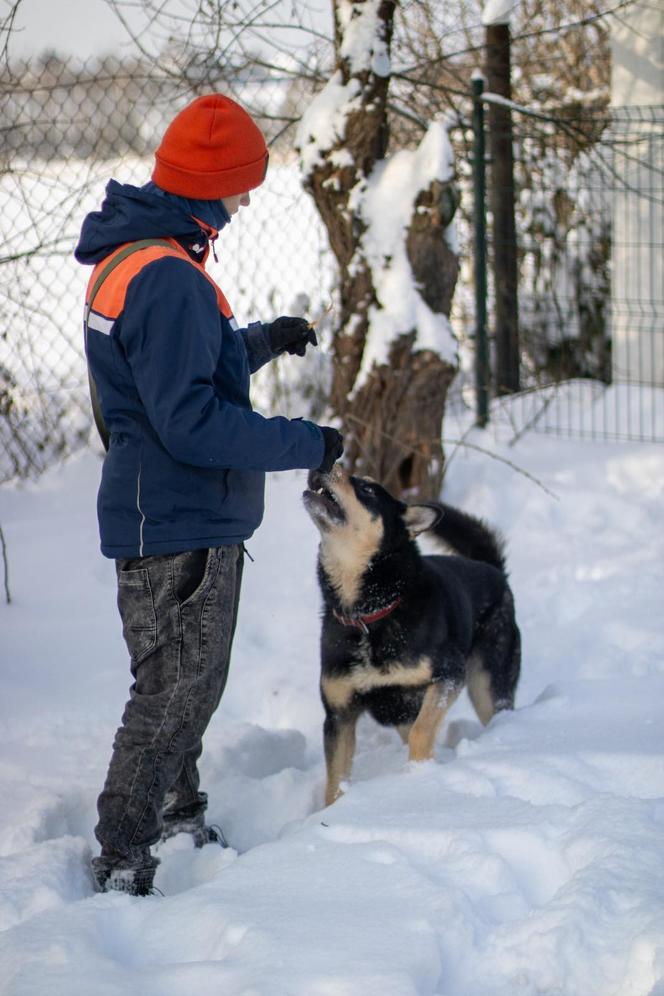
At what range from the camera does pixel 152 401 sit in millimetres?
2580

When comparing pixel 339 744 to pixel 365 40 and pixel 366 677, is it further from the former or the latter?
pixel 365 40

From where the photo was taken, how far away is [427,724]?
3633mm

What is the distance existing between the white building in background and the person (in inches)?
238

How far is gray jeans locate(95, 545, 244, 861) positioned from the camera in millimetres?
2801

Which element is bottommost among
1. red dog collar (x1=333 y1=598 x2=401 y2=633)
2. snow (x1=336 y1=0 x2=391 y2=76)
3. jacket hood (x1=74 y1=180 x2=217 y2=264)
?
red dog collar (x1=333 y1=598 x2=401 y2=633)

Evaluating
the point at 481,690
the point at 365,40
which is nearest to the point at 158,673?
the point at 481,690

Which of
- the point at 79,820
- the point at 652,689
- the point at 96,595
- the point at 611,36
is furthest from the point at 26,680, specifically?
the point at 611,36

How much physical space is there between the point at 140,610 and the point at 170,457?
42 centimetres

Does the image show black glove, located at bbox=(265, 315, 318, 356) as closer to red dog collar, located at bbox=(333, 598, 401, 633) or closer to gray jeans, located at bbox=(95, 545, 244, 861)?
gray jeans, located at bbox=(95, 545, 244, 861)

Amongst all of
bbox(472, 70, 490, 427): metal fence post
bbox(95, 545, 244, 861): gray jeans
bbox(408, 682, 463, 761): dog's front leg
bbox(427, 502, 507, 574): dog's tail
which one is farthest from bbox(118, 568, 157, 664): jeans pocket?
bbox(472, 70, 490, 427): metal fence post

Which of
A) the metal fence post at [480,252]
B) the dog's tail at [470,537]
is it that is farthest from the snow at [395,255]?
the dog's tail at [470,537]

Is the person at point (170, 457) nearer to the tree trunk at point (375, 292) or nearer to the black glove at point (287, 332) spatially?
the black glove at point (287, 332)

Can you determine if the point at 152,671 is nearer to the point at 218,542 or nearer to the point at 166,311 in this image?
the point at 218,542

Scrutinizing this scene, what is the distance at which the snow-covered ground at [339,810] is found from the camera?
2.21 meters
